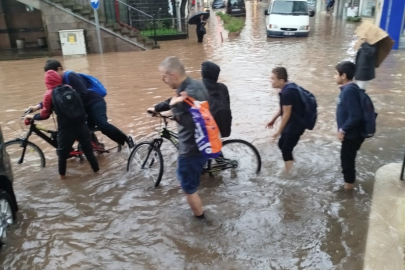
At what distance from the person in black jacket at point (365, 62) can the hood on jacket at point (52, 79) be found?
4770mm

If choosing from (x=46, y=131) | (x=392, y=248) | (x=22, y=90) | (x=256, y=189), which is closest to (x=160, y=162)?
(x=256, y=189)

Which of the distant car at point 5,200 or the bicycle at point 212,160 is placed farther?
the bicycle at point 212,160

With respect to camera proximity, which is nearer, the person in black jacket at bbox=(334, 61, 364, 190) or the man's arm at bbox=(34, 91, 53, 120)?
the person in black jacket at bbox=(334, 61, 364, 190)

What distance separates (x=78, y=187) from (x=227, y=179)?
201 centimetres

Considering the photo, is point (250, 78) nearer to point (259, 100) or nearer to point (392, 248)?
point (259, 100)

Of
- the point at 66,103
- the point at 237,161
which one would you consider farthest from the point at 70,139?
the point at 237,161

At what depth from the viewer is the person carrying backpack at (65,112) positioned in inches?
180

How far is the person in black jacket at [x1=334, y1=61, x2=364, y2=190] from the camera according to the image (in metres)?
4.01

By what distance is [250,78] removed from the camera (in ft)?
34.7

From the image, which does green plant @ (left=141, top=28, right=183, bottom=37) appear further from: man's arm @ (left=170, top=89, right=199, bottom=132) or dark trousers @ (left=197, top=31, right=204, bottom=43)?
man's arm @ (left=170, top=89, right=199, bottom=132)

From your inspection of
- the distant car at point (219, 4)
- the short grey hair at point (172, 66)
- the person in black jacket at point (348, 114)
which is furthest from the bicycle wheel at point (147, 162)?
the distant car at point (219, 4)

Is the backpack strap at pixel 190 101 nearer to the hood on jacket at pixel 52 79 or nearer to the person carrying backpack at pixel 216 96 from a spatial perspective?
the person carrying backpack at pixel 216 96

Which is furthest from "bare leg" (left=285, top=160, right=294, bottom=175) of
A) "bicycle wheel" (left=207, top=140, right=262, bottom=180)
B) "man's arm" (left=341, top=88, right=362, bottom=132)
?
"man's arm" (left=341, top=88, right=362, bottom=132)

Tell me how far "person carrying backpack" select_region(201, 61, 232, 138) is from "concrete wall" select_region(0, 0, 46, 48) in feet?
53.9
